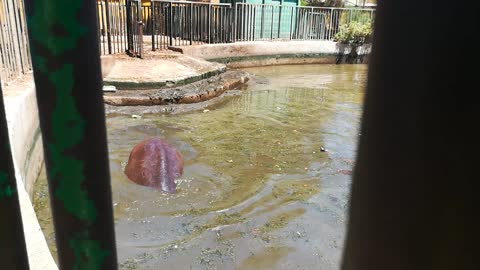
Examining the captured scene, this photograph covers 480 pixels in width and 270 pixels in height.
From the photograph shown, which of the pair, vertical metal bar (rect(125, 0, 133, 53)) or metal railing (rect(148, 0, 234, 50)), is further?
metal railing (rect(148, 0, 234, 50))

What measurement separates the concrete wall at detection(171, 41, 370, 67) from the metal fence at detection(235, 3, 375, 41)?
2.32 ft

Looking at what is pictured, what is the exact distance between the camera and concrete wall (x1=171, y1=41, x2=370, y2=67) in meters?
13.5

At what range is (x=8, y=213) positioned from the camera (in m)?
0.70

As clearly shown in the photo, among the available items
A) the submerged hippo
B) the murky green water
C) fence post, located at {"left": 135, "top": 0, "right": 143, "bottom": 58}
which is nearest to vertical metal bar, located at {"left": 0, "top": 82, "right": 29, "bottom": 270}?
the murky green water

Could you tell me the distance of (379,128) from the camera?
1.60 feet

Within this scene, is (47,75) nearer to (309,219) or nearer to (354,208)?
(354,208)

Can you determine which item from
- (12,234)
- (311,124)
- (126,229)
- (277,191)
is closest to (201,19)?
(311,124)

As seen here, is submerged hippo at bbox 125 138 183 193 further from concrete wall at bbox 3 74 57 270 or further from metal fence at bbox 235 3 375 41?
metal fence at bbox 235 3 375 41

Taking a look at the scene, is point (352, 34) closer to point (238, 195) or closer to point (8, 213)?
point (238, 195)

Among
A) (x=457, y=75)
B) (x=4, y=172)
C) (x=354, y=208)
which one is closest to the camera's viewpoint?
(x=457, y=75)

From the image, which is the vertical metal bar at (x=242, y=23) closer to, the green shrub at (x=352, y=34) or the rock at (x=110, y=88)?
the green shrub at (x=352, y=34)

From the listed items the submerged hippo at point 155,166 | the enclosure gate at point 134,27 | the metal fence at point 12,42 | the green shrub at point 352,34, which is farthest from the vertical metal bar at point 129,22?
the green shrub at point 352,34

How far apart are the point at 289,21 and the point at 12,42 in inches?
493

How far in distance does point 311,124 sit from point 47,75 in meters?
7.38
